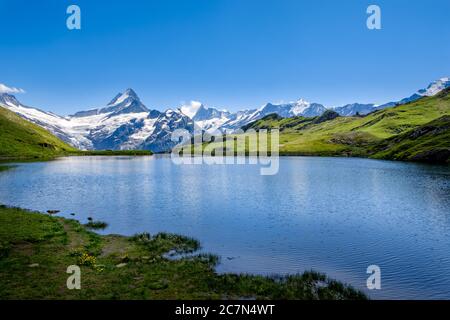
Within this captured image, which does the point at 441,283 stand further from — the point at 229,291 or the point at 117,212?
the point at 117,212

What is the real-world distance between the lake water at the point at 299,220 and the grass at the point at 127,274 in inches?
124

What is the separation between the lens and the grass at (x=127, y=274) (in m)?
24.7

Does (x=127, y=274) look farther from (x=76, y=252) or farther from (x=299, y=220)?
(x=299, y=220)

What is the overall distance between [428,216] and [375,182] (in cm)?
4894

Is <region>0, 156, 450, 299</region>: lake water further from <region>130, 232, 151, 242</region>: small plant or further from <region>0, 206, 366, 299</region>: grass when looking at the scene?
<region>130, 232, 151, 242</region>: small plant

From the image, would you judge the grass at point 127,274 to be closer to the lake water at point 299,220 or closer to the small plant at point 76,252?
the small plant at point 76,252

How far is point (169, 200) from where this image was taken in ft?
241

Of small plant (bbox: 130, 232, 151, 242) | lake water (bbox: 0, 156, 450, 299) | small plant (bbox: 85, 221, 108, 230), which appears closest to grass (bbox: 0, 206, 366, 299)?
small plant (bbox: 130, 232, 151, 242)

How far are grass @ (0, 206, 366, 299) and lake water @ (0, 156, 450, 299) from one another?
10.3ft

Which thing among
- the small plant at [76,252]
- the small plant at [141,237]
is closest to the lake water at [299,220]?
the small plant at [141,237]

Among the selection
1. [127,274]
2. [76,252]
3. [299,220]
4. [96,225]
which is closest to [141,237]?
[76,252]

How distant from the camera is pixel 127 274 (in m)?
28.6

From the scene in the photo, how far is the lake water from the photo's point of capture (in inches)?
1305
